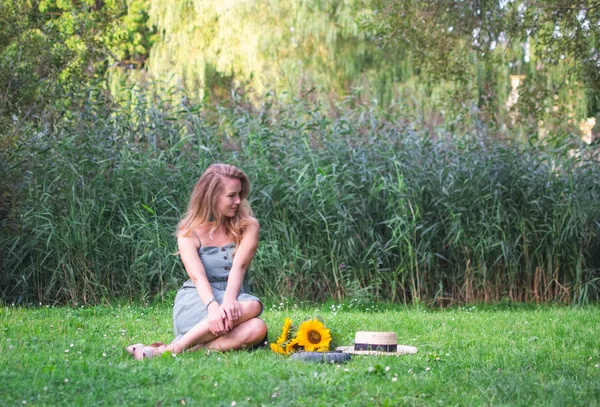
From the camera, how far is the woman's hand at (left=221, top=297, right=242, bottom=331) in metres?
4.40

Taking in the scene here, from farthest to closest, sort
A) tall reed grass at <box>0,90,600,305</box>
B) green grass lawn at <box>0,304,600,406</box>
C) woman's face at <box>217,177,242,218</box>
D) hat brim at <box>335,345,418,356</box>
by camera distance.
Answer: tall reed grass at <box>0,90,600,305</box> < woman's face at <box>217,177,242,218</box> < hat brim at <box>335,345,418,356</box> < green grass lawn at <box>0,304,600,406</box>

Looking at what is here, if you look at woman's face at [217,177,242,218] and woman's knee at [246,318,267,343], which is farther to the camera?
woman's face at [217,177,242,218]

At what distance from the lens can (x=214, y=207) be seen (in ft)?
16.1

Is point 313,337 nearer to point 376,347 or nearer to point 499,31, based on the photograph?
point 376,347

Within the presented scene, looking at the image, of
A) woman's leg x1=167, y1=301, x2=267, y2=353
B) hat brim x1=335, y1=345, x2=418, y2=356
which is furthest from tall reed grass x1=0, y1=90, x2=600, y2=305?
woman's leg x1=167, y1=301, x2=267, y2=353

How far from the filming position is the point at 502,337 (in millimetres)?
5242

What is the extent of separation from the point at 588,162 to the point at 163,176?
14.9 feet

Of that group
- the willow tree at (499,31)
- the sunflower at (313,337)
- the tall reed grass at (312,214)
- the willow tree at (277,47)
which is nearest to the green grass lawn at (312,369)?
the sunflower at (313,337)

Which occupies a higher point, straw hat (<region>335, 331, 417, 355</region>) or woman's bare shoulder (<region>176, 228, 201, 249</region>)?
woman's bare shoulder (<region>176, 228, 201, 249</region>)

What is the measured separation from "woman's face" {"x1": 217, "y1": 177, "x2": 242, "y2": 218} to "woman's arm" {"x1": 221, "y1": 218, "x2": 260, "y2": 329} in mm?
155

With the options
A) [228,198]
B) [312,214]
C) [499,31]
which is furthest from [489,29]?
[228,198]

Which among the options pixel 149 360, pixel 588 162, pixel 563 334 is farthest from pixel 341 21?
pixel 149 360

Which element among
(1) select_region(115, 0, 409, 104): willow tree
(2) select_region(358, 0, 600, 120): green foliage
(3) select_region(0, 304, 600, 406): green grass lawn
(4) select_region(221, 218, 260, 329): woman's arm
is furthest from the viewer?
(1) select_region(115, 0, 409, 104): willow tree

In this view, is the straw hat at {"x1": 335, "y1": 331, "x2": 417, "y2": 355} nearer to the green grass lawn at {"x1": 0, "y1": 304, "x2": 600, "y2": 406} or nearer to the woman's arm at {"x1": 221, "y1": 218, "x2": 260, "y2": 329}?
the green grass lawn at {"x1": 0, "y1": 304, "x2": 600, "y2": 406}
